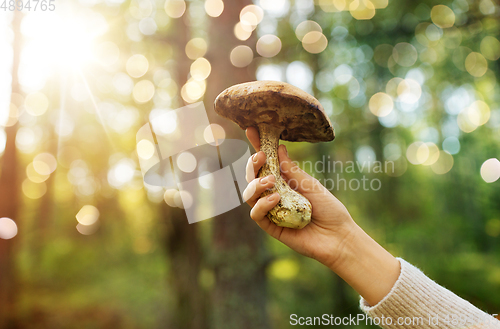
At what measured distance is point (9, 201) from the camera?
5.67 meters

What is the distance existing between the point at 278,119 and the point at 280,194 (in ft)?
1.75

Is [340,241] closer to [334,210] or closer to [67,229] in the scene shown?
[334,210]

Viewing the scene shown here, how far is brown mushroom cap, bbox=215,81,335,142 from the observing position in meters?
1.54

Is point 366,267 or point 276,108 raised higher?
point 276,108

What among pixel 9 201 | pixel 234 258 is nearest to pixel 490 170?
pixel 234 258

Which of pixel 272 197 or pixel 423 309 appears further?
pixel 272 197

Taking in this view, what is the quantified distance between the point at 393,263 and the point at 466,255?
8665 millimetres

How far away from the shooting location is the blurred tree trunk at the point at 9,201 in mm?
5609

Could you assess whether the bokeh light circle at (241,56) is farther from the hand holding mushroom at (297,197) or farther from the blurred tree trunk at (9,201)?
the blurred tree trunk at (9,201)

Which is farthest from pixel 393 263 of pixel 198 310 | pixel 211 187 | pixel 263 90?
pixel 198 310

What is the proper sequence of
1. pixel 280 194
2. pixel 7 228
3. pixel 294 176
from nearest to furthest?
pixel 280 194 < pixel 294 176 < pixel 7 228

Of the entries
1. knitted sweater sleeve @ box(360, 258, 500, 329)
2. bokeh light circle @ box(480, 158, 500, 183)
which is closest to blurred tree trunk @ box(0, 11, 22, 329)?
knitted sweater sleeve @ box(360, 258, 500, 329)

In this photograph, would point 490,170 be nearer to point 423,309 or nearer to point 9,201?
point 423,309

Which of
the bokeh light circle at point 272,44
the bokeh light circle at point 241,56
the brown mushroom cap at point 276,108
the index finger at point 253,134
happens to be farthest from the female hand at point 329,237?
the bokeh light circle at point 272,44
